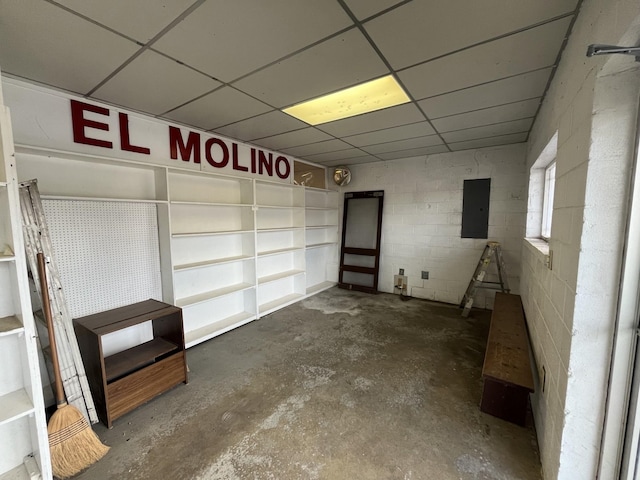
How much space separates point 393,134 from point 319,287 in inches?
120

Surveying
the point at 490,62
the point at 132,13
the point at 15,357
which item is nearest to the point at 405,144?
the point at 490,62

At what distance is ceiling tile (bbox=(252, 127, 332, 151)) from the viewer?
3.14 meters

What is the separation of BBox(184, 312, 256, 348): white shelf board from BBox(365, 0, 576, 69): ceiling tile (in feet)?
10.4

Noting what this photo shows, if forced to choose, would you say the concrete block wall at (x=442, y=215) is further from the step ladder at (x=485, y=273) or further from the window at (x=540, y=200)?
the window at (x=540, y=200)

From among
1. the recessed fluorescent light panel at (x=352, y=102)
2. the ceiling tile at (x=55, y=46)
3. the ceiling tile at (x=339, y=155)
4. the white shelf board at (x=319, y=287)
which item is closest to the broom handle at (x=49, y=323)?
the ceiling tile at (x=55, y=46)

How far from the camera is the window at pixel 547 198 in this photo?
282 cm

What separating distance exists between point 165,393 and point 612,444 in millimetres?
2773

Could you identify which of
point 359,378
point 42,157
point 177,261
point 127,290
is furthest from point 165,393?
point 42,157

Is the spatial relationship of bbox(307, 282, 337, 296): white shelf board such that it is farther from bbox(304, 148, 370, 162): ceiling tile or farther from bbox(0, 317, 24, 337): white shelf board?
bbox(0, 317, 24, 337): white shelf board

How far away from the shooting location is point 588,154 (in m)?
1.10

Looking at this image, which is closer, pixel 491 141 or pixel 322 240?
pixel 491 141

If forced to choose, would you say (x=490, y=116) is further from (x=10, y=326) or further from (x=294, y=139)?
(x=10, y=326)

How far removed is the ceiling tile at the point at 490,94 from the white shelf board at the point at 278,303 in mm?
3190

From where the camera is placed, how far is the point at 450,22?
1360 mm
